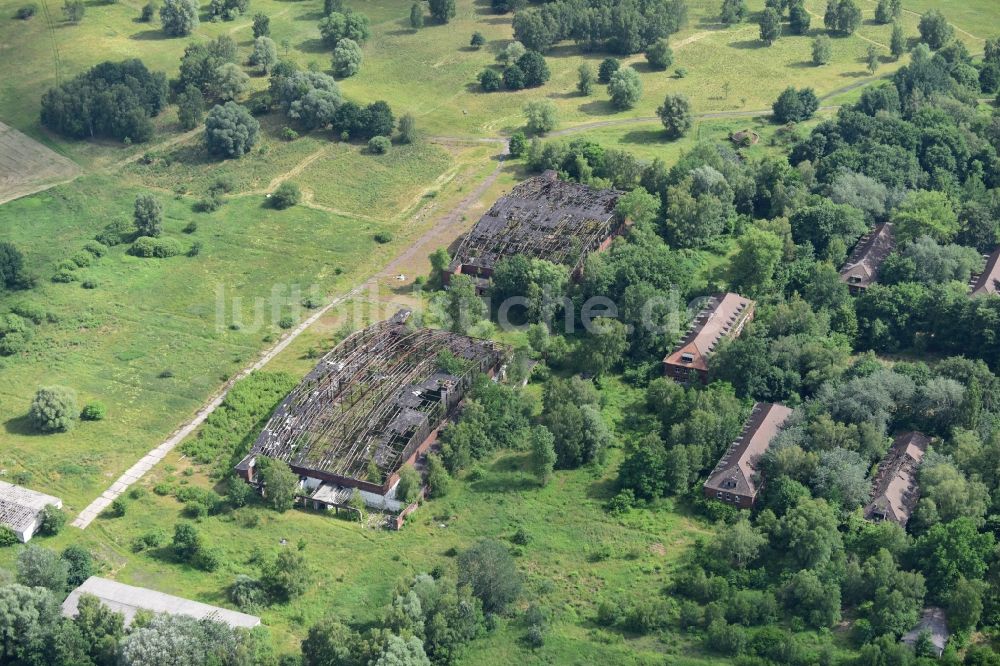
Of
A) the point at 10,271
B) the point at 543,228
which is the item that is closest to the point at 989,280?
the point at 543,228

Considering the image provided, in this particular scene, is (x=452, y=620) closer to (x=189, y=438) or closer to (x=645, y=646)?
(x=645, y=646)

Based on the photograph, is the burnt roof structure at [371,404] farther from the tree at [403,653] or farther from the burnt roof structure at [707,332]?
the tree at [403,653]

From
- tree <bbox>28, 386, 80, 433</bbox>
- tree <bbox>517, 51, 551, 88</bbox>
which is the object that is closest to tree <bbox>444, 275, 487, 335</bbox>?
tree <bbox>28, 386, 80, 433</bbox>

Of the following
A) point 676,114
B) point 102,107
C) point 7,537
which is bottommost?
point 7,537

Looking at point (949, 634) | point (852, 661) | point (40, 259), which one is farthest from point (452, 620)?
point (40, 259)

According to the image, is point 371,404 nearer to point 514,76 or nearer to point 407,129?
point 407,129

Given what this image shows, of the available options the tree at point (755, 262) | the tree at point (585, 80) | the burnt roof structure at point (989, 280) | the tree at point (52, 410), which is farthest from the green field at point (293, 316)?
the burnt roof structure at point (989, 280)

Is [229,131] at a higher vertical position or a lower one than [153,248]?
higher
